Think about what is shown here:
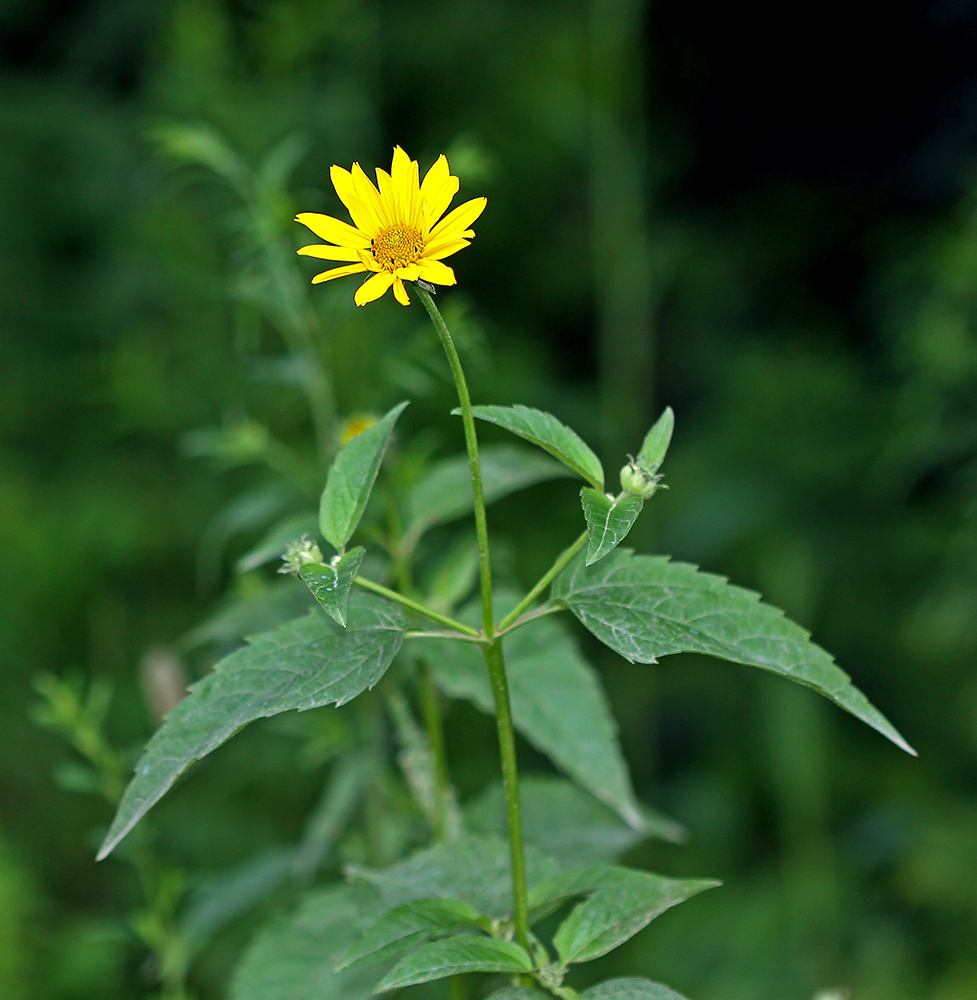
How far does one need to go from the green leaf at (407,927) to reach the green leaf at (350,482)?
18cm

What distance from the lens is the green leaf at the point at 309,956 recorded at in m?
0.58

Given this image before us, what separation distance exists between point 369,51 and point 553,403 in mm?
795

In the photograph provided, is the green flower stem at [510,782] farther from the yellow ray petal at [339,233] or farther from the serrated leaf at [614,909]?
the yellow ray petal at [339,233]

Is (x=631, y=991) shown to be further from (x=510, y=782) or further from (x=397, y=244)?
(x=397, y=244)

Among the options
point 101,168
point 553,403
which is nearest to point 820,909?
point 553,403

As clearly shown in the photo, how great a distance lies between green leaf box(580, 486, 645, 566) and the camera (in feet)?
1.40

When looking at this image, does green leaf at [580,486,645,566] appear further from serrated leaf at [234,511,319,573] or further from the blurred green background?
the blurred green background

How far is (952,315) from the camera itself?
1.56m

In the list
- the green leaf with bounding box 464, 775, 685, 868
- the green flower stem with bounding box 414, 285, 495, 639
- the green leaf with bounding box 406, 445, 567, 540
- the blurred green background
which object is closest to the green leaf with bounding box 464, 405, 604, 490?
the green flower stem with bounding box 414, 285, 495, 639

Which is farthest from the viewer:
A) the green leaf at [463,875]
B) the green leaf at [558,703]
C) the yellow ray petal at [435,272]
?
the green leaf at [558,703]

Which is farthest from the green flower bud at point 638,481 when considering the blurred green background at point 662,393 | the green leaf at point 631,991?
the blurred green background at point 662,393

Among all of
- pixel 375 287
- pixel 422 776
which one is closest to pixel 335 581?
pixel 375 287

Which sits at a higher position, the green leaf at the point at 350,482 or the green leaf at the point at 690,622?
the green leaf at the point at 350,482

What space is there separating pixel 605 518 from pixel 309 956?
0.36 meters
